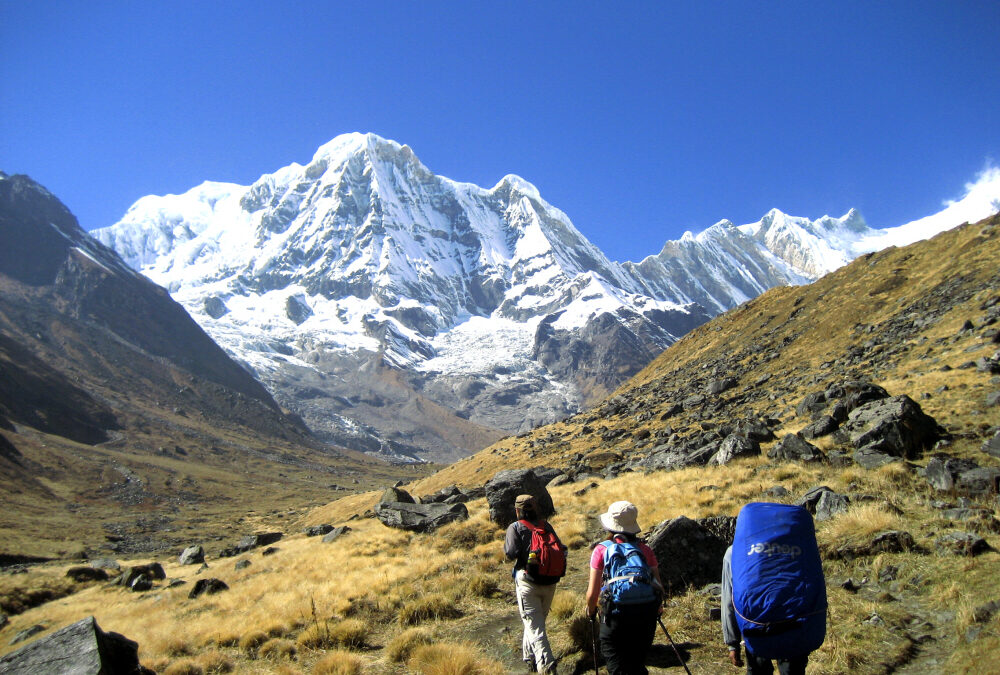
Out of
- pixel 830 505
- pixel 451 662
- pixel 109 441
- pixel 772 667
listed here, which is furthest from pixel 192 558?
pixel 109 441

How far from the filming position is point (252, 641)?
34.9 ft

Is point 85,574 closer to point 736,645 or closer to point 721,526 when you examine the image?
point 721,526

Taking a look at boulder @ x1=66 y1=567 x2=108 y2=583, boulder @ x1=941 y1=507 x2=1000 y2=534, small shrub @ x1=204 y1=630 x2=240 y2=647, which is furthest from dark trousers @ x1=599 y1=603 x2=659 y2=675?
boulder @ x1=66 y1=567 x2=108 y2=583

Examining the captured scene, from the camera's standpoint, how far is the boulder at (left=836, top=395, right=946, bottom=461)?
53.5 feet

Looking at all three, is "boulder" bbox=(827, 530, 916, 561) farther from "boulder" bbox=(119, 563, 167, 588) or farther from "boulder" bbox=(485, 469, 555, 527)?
"boulder" bbox=(119, 563, 167, 588)

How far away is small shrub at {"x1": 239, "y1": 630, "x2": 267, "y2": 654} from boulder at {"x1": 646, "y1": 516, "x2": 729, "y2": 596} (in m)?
7.43

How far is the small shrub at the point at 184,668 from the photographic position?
9.16m

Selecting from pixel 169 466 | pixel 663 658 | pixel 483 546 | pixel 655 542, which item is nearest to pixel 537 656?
pixel 663 658

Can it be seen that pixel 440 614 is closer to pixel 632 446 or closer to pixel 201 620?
pixel 201 620

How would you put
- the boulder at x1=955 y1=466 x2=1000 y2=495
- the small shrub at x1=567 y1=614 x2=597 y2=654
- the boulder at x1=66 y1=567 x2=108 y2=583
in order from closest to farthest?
the small shrub at x1=567 y1=614 x2=597 y2=654
the boulder at x1=955 y1=466 x2=1000 y2=495
the boulder at x1=66 y1=567 x2=108 y2=583

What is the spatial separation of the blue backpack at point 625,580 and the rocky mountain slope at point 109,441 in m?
57.7

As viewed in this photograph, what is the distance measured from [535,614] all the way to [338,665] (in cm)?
312

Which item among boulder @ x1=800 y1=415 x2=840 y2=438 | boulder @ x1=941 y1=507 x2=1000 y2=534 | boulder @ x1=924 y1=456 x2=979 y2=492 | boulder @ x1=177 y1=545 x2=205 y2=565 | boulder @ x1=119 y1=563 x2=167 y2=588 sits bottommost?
boulder @ x1=177 y1=545 x2=205 y2=565

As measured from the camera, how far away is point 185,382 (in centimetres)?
18762
